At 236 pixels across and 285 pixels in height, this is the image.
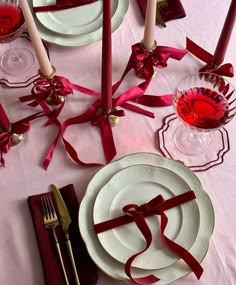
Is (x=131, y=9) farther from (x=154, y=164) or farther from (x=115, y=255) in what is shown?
(x=115, y=255)

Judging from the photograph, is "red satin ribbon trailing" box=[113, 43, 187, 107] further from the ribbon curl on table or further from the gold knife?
the gold knife

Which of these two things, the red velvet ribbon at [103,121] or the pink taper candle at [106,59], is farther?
Result: the red velvet ribbon at [103,121]

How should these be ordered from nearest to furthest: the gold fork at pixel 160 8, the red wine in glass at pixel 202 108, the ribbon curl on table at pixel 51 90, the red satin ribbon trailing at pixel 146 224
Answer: the red satin ribbon trailing at pixel 146 224 < the red wine in glass at pixel 202 108 < the ribbon curl on table at pixel 51 90 < the gold fork at pixel 160 8

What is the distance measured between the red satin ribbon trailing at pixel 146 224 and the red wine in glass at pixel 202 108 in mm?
163

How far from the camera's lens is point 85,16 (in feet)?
3.75

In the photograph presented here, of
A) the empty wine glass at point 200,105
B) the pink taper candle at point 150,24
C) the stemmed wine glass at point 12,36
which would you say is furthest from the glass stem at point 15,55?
the empty wine glass at point 200,105

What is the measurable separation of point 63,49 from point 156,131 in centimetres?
34

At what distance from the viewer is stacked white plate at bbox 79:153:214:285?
0.82 meters

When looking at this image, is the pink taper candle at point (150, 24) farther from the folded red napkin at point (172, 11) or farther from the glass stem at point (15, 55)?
the glass stem at point (15, 55)

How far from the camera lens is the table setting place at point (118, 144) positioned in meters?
0.84

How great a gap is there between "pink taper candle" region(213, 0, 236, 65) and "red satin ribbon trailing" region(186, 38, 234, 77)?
0.6 inches

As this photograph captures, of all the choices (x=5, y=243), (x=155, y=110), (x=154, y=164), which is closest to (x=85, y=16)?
(x=155, y=110)

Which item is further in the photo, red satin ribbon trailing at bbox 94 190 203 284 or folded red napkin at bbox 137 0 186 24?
folded red napkin at bbox 137 0 186 24

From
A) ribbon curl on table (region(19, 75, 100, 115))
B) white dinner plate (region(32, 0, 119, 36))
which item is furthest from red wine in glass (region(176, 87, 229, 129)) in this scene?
white dinner plate (region(32, 0, 119, 36))
